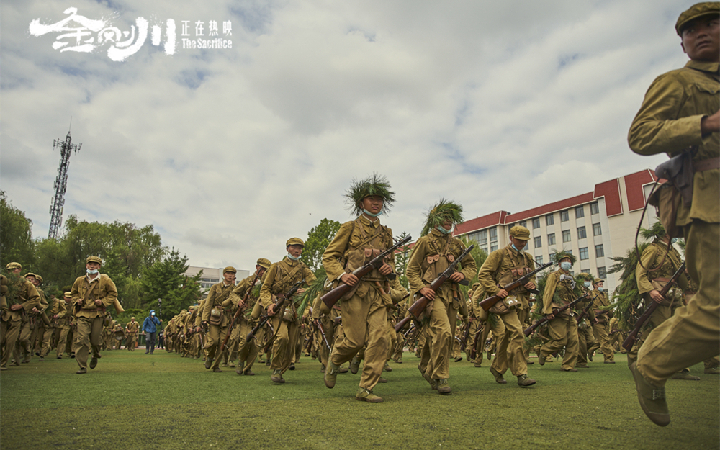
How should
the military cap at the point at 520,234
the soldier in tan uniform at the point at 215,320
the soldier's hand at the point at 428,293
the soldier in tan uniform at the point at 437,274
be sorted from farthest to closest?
the soldier in tan uniform at the point at 215,320, the military cap at the point at 520,234, the soldier's hand at the point at 428,293, the soldier in tan uniform at the point at 437,274

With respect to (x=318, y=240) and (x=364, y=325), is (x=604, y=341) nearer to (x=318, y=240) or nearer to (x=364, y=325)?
(x=364, y=325)

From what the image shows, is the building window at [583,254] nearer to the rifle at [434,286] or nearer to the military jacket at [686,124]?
the rifle at [434,286]

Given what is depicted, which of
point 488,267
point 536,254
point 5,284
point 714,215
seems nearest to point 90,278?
point 5,284

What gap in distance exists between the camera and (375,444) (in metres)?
3.12

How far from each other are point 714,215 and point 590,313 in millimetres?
10261

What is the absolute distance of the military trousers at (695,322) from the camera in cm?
256

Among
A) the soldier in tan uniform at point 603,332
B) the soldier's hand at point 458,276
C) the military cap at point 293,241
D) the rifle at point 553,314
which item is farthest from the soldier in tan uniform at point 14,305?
the soldier in tan uniform at point 603,332

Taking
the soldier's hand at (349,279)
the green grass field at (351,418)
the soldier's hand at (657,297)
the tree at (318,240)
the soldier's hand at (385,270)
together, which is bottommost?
the green grass field at (351,418)

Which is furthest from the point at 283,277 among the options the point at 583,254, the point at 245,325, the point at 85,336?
the point at 583,254

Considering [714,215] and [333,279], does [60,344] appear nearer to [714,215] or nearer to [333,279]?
[333,279]

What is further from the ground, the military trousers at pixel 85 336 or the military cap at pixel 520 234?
the military cap at pixel 520 234

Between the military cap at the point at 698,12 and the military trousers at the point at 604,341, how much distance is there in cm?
1187

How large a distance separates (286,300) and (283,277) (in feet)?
1.66

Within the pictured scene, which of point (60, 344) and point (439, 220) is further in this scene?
point (60, 344)
